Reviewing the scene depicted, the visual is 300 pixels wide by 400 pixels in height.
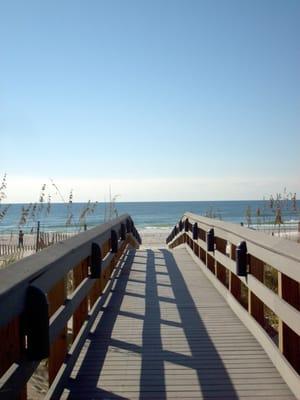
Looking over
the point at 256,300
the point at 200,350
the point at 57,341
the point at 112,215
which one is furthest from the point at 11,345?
the point at 112,215

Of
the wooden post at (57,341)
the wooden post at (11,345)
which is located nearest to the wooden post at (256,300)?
the wooden post at (57,341)

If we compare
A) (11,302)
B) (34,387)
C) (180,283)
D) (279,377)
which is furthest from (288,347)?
(180,283)

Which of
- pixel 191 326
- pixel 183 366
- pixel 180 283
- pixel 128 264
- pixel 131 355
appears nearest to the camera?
pixel 183 366

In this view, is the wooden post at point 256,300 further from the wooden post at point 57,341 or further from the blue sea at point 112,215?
the blue sea at point 112,215

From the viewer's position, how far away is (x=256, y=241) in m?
4.35

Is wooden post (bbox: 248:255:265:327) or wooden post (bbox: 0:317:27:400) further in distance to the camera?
wooden post (bbox: 248:255:265:327)

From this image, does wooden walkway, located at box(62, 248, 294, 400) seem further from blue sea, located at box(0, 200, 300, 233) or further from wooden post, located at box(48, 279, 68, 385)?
blue sea, located at box(0, 200, 300, 233)

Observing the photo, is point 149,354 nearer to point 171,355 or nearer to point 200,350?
point 171,355

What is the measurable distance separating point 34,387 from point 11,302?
3273 millimetres

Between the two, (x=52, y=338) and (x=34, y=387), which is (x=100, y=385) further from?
(x=34, y=387)

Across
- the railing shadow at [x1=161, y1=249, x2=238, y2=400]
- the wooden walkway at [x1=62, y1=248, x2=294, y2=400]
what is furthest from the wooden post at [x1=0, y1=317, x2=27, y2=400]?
the railing shadow at [x1=161, y1=249, x2=238, y2=400]

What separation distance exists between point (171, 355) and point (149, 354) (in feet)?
0.63

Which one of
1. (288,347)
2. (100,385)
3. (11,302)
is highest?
(11,302)

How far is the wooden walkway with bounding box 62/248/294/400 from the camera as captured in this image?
3.43 meters
